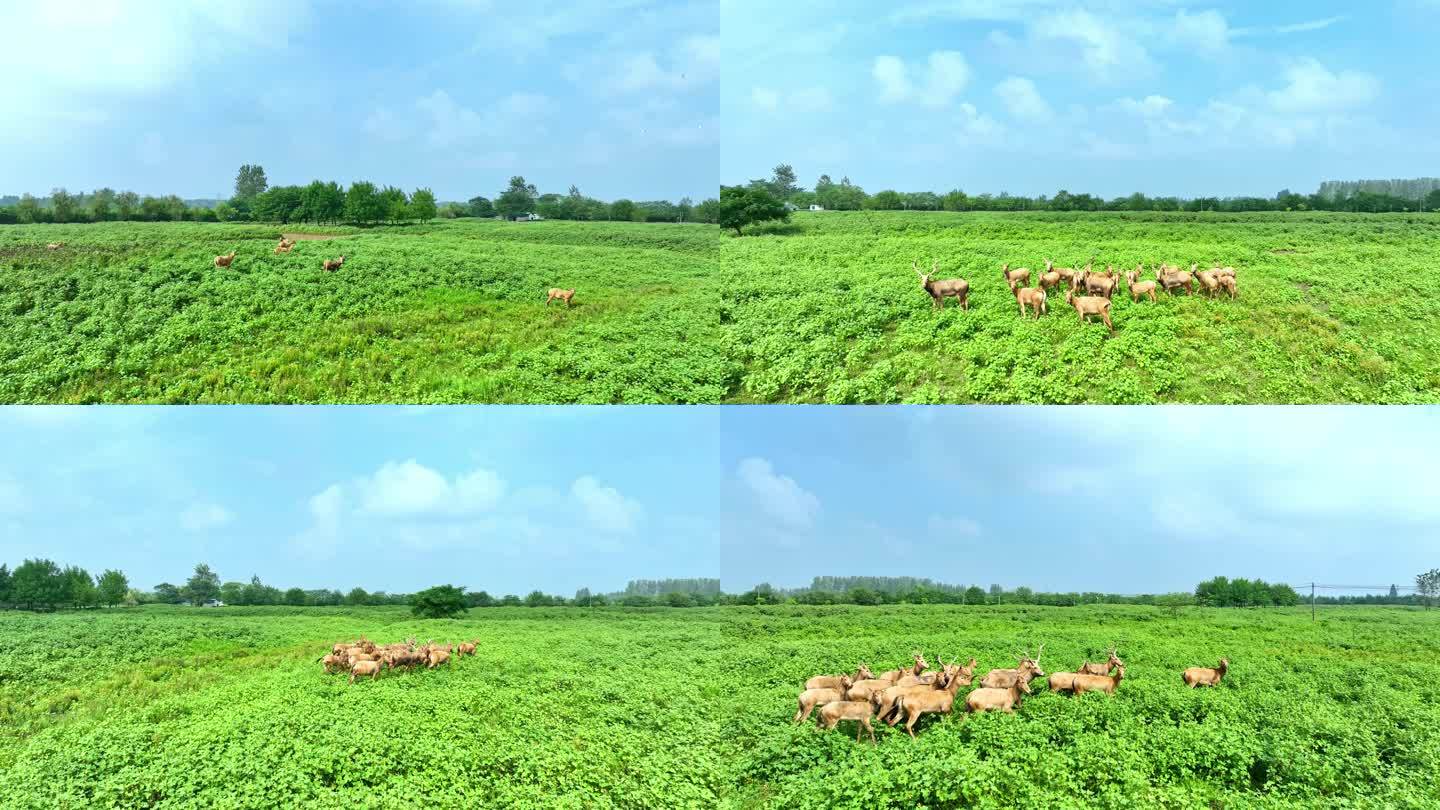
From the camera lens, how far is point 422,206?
37.2 m

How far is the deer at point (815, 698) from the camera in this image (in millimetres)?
9039

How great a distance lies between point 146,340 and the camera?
14.8 meters

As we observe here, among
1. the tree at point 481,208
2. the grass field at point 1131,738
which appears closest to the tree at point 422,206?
the tree at point 481,208

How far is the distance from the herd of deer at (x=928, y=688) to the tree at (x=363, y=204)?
3068 centimetres

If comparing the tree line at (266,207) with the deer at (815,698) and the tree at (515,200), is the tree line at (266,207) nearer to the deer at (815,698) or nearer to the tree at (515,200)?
the tree at (515,200)

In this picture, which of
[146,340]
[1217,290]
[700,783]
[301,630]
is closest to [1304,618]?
[1217,290]

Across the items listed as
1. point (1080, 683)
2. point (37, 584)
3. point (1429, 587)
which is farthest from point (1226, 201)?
point (37, 584)

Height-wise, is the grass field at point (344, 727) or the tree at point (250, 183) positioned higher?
the tree at point (250, 183)

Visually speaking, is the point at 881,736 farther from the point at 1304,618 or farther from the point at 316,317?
the point at 316,317

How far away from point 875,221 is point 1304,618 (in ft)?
52.8

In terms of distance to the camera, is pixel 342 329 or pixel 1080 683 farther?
pixel 342 329

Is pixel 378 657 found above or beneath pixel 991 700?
beneath

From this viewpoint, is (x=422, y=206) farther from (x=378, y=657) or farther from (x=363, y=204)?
(x=378, y=657)

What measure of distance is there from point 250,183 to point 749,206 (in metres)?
20.4
